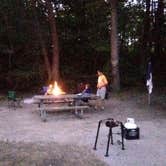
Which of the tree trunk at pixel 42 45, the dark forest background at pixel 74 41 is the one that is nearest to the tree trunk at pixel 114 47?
the dark forest background at pixel 74 41

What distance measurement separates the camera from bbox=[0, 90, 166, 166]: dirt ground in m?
9.27

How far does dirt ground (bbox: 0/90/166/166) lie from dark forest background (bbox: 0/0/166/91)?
6.45 metres

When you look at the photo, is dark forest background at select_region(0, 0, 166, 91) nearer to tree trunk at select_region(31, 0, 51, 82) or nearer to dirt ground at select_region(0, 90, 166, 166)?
tree trunk at select_region(31, 0, 51, 82)

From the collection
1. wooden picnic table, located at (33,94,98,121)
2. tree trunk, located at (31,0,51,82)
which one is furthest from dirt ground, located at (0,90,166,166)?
tree trunk, located at (31,0,51,82)

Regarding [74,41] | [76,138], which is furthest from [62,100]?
[74,41]

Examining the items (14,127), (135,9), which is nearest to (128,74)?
(135,9)

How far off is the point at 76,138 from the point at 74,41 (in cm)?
1623

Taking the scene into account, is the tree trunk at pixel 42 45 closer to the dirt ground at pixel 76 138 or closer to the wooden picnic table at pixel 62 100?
the dirt ground at pixel 76 138

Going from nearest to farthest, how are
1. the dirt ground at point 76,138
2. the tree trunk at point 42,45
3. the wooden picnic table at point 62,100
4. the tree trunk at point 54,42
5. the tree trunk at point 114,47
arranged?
1. the dirt ground at point 76,138
2. the wooden picnic table at point 62,100
3. the tree trunk at point 114,47
4. the tree trunk at point 54,42
5. the tree trunk at point 42,45

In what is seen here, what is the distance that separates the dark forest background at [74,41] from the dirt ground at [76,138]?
6.45m

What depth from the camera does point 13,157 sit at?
9.09 meters

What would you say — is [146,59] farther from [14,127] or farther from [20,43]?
[14,127]

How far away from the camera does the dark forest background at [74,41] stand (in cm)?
2503

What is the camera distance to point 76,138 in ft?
39.5
